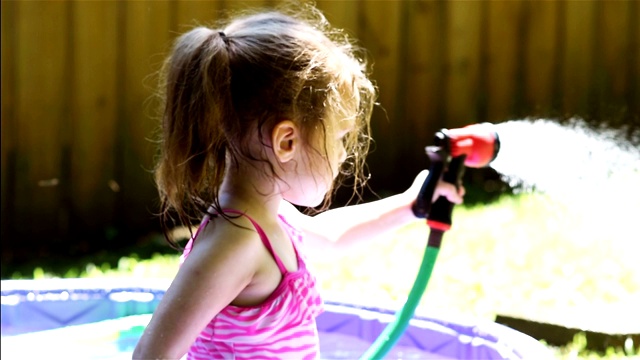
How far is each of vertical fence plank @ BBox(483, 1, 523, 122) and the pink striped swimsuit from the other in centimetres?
387

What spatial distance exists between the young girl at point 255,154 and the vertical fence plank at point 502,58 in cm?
381

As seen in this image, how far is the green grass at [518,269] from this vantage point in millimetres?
3127

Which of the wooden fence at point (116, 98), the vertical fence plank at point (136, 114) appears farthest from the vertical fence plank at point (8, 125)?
the vertical fence plank at point (136, 114)

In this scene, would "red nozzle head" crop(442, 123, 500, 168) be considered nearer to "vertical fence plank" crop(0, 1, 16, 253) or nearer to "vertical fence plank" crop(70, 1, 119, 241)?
"vertical fence plank" crop(70, 1, 119, 241)

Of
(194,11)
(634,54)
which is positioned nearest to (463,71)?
(634,54)

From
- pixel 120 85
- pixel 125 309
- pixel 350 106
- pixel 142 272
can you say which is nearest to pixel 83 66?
pixel 120 85

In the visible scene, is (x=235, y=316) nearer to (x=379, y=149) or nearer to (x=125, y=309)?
(x=125, y=309)

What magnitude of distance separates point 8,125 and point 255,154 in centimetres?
346

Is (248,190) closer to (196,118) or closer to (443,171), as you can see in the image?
(196,118)

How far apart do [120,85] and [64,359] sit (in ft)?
8.16

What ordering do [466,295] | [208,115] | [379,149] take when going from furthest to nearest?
[379,149] → [466,295] → [208,115]

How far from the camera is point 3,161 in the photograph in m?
4.92

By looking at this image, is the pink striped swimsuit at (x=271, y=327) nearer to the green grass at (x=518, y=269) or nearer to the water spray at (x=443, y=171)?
the water spray at (x=443, y=171)

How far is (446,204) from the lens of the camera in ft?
5.83
